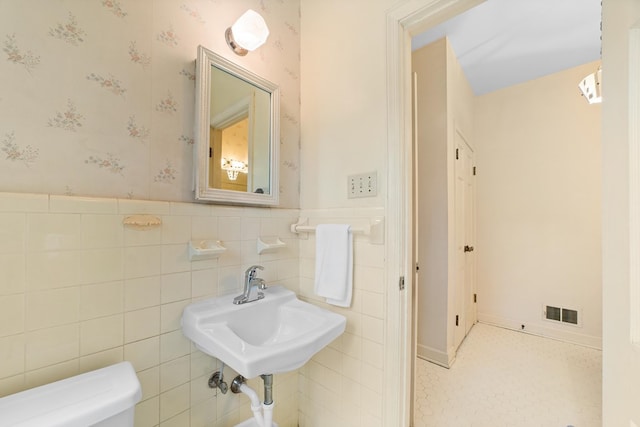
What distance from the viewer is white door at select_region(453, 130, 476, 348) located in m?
2.25

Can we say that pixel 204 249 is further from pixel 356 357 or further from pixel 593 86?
pixel 593 86

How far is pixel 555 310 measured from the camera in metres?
2.51

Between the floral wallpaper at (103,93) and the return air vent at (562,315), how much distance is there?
335cm

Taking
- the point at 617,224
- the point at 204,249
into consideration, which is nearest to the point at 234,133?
the point at 204,249

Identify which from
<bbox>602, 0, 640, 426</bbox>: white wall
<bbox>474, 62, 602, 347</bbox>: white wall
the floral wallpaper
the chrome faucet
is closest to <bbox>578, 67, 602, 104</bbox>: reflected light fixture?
<bbox>474, 62, 602, 347</bbox>: white wall

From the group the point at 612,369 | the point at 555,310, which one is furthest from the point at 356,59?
the point at 555,310

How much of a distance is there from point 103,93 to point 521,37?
2785mm

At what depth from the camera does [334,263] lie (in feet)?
3.96

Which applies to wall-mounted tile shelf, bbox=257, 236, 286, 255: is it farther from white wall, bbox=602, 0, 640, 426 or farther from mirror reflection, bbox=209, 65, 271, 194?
white wall, bbox=602, 0, 640, 426

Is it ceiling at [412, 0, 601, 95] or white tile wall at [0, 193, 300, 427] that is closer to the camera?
white tile wall at [0, 193, 300, 427]

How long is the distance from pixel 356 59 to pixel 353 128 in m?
0.33

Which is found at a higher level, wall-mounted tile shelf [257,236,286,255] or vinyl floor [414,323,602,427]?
wall-mounted tile shelf [257,236,286,255]

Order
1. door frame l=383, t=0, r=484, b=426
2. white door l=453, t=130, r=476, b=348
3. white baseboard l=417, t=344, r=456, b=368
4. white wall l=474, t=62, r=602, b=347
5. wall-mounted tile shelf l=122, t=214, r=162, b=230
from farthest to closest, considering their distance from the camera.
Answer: white wall l=474, t=62, r=602, b=347 → white door l=453, t=130, r=476, b=348 → white baseboard l=417, t=344, r=456, b=368 → door frame l=383, t=0, r=484, b=426 → wall-mounted tile shelf l=122, t=214, r=162, b=230

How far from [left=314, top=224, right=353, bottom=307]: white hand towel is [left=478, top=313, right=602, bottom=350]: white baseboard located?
2.52 meters
